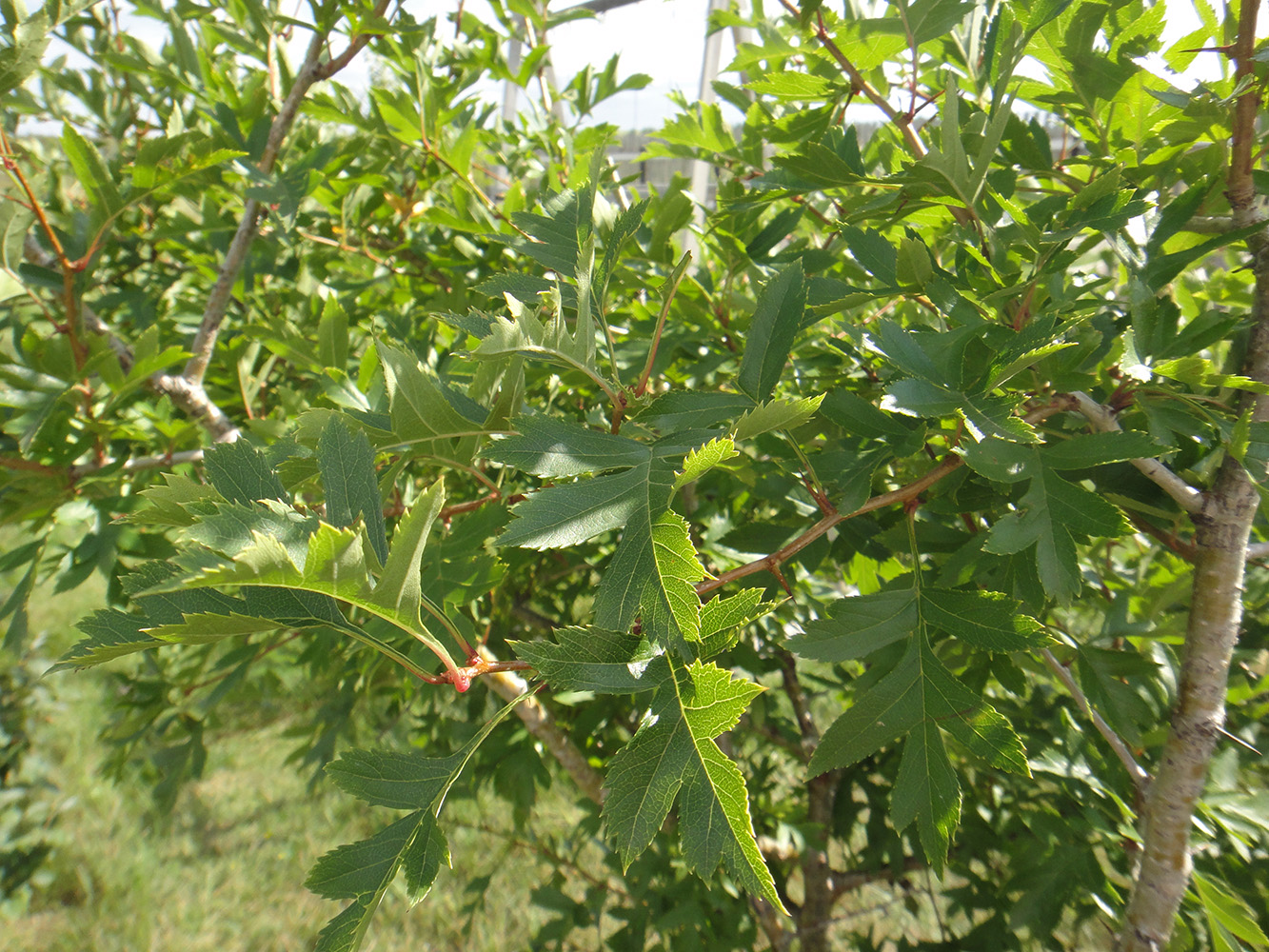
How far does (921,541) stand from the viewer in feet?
2.14

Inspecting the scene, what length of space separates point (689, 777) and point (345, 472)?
0.85 ft

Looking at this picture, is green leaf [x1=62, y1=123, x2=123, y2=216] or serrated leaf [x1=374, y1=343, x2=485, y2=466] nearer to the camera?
serrated leaf [x1=374, y1=343, x2=485, y2=466]

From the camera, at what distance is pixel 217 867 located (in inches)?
84.1

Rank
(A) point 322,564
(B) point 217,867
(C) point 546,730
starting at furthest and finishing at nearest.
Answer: (B) point 217,867 → (C) point 546,730 → (A) point 322,564

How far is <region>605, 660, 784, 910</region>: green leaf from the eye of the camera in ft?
1.25

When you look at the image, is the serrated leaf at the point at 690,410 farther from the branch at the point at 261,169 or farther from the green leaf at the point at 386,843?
the branch at the point at 261,169

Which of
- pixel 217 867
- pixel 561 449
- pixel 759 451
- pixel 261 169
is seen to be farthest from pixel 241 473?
pixel 217 867

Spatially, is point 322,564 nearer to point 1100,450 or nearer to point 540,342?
point 540,342

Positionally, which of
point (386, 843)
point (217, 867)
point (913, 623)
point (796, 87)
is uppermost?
point (796, 87)

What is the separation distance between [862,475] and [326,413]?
0.36 metres

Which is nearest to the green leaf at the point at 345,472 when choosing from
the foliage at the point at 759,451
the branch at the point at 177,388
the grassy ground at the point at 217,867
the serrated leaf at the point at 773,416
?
the foliage at the point at 759,451

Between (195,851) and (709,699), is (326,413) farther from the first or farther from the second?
(195,851)

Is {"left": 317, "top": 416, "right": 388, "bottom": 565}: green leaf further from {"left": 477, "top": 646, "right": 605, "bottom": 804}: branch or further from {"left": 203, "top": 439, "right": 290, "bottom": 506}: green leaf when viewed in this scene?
{"left": 477, "top": 646, "right": 605, "bottom": 804}: branch

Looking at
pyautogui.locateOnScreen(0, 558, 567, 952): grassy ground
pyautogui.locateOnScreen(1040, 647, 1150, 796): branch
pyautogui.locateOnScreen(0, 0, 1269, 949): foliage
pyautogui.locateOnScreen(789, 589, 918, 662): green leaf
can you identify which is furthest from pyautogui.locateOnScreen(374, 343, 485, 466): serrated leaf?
pyautogui.locateOnScreen(0, 558, 567, 952): grassy ground
